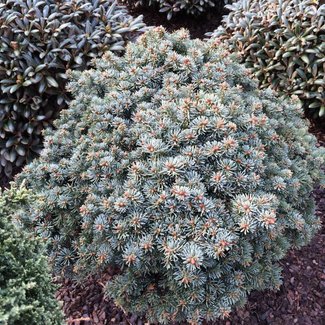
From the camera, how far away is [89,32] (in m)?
3.38

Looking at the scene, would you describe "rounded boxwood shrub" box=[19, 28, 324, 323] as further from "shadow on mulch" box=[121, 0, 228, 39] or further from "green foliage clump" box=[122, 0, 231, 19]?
"shadow on mulch" box=[121, 0, 228, 39]

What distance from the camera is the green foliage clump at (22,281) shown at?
1479 millimetres

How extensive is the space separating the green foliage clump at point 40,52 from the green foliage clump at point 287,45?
98 centimetres

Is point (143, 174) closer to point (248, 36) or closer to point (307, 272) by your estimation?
point (307, 272)

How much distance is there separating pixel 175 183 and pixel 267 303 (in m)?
1.20

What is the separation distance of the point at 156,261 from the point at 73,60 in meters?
1.96

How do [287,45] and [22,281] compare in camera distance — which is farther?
[287,45]

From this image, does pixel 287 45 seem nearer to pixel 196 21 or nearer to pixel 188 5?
pixel 188 5

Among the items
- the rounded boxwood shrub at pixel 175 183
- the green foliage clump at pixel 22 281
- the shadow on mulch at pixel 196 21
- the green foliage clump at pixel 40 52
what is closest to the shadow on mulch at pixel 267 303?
the rounded boxwood shrub at pixel 175 183

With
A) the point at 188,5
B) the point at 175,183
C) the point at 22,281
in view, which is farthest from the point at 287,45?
the point at 22,281

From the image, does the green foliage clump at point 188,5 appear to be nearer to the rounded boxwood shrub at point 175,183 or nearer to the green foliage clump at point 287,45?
the green foliage clump at point 287,45

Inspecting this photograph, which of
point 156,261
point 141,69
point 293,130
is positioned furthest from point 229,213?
point 141,69

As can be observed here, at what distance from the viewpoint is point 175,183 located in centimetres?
197

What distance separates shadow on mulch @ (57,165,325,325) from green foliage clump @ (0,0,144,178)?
55.3 inches
